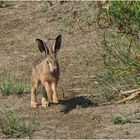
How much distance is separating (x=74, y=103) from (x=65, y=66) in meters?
2.18

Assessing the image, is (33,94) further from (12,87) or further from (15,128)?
(15,128)

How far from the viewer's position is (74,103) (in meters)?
8.95

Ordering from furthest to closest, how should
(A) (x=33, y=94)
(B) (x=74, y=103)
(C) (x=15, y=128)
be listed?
(A) (x=33, y=94)
(B) (x=74, y=103)
(C) (x=15, y=128)

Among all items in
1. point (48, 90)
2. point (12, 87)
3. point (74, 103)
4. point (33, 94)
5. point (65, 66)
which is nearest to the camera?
point (48, 90)

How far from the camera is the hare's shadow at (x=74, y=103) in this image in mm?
8673

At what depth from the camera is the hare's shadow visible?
28.5 feet

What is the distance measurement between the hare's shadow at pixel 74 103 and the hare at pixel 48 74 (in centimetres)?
16

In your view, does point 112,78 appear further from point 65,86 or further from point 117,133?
point 117,133

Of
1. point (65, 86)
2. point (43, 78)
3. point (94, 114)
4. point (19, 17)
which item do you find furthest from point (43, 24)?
point (94, 114)

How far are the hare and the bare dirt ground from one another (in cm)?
16

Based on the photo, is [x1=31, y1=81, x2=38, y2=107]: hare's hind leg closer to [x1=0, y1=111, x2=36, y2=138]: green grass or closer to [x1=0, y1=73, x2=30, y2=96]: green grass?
[x1=0, y1=73, x2=30, y2=96]: green grass

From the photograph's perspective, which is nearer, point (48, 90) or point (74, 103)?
point (48, 90)

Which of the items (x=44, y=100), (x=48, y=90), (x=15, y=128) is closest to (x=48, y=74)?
(x=48, y=90)

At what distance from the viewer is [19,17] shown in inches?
549
